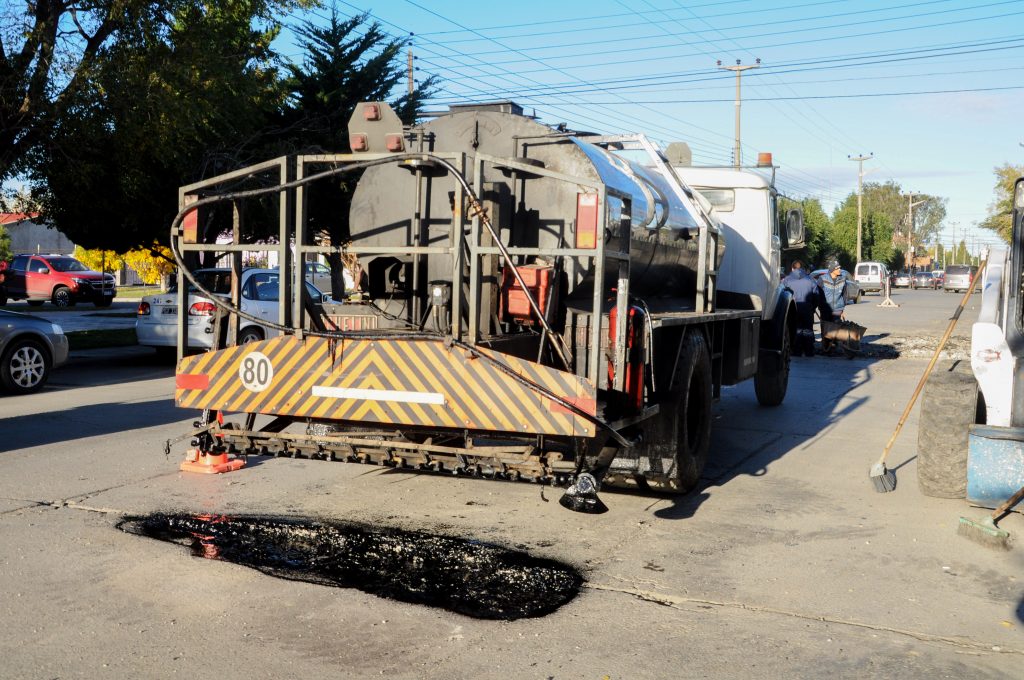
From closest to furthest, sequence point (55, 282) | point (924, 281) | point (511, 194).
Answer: point (511, 194) < point (55, 282) < point (924, 281)

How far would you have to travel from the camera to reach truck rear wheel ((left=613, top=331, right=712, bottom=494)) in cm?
702

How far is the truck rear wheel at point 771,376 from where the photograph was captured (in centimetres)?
1229

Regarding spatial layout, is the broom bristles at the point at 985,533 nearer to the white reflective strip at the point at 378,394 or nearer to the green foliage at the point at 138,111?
the white reflective strip at the point at 378,394

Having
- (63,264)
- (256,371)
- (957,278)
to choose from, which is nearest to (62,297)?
(63,264)

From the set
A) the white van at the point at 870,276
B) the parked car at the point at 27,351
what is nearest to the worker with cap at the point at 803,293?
the parked car at the point at 27,351

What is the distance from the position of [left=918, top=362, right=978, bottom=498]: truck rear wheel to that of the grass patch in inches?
A: 621

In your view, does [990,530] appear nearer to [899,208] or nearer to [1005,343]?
[1005,343]

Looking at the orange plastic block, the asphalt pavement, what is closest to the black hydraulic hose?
the asphalt pavement

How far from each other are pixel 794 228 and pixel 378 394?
785cm

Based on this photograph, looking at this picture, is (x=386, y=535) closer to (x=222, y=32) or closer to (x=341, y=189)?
(x=222, y=32)

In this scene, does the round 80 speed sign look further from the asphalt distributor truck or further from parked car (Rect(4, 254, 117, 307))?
parked car (Rect(4, 254, 117, 307))

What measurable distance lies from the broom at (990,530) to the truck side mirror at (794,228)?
19.7ft

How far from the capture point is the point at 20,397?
1232cm

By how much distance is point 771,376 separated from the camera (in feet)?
40.4
